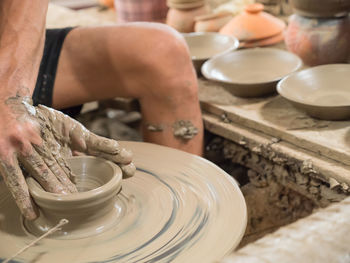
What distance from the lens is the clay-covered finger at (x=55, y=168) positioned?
1.48m

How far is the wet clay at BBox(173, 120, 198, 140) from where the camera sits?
2209 mm

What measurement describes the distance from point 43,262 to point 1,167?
0.29m

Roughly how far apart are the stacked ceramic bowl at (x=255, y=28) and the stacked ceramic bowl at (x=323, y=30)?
1.42 ft

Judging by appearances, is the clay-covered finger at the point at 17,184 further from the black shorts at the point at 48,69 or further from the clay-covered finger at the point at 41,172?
the black shorts at the point at 48,69

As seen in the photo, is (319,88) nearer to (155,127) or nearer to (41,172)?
(155,127)

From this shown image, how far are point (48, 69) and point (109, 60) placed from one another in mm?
→ 266

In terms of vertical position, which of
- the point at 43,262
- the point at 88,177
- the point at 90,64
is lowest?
the point at 43,262

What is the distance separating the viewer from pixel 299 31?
2.57 meters

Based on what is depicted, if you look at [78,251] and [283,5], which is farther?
[283,5]

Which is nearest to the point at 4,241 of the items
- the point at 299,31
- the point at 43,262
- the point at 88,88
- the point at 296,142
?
the point at 43,262

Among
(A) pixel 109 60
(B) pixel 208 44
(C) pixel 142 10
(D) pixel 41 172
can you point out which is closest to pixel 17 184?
(D) pixel 41 172

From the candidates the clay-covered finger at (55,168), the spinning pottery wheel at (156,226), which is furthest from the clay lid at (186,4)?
the clay-covered finger at (55,168)

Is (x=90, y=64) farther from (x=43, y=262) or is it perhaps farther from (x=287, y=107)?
(x=43, y=262)

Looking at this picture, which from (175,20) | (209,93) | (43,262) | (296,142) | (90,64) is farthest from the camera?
(175,20)
